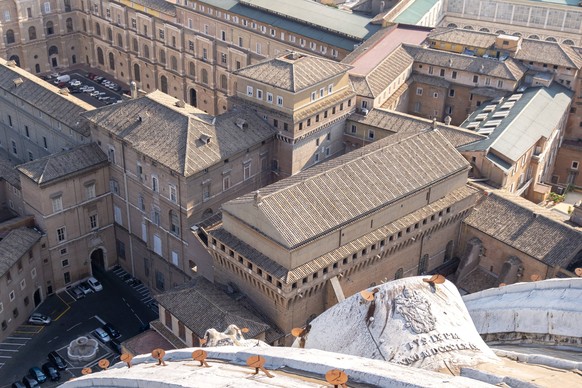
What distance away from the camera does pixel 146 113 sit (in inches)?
3487

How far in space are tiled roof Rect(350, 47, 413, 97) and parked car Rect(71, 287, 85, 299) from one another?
4597 centimetres

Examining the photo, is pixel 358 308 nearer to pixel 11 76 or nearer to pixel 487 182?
pixel 487 182

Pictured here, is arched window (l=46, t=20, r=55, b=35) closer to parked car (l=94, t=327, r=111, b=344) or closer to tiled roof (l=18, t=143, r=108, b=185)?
tiled roof (l=18, t=143, r=108, b=185)

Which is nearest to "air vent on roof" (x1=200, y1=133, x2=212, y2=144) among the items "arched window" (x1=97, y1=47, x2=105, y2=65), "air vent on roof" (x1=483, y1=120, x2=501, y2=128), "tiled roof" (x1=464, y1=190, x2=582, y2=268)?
"tiled roof" (x1=464, y1=190, x2=582, y2=268)

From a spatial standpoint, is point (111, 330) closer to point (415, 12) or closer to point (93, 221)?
point (93, 221)

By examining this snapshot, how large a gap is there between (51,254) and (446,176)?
50499 mm

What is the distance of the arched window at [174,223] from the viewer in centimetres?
8612

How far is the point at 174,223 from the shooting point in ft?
285

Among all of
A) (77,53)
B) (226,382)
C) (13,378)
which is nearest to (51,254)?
(13,378)

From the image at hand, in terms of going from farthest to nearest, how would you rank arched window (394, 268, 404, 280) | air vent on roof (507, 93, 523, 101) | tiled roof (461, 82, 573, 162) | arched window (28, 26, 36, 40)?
arched window (28, 26, 36, 40)
air vent on roof (507, 93, 523, 101)
tiled roof (461, 82, 573, 162)
arched window (394, 268, 404, 280)

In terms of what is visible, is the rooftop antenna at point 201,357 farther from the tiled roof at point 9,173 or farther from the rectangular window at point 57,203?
the tiled roof at point 9,173

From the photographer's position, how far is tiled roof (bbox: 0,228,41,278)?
86044mm

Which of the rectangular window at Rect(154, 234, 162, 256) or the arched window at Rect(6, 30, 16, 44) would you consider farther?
the arched window at Rect(6, 30, 16, 44)

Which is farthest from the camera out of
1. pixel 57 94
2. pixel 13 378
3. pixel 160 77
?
pixel 160 77
